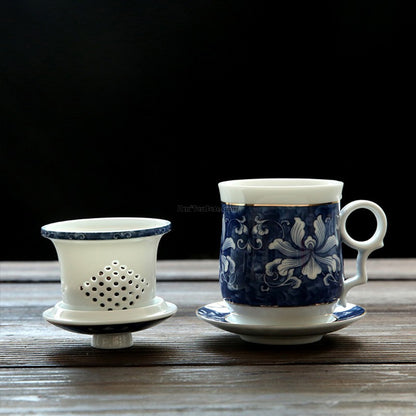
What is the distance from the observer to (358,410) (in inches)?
17.3

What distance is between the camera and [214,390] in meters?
0.48

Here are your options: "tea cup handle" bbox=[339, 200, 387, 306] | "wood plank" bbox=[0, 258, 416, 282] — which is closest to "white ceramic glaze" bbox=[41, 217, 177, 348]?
"tea cup handle" bbox=[339, 200, 387, 306]

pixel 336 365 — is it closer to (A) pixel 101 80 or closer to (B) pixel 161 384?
(B) pixel 161 384

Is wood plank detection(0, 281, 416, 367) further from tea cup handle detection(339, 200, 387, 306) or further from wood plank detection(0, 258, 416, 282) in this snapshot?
wood plank detection(0, 258, 416, 282)

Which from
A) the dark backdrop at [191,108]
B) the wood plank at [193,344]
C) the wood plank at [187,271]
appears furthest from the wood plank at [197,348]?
the dark backdrop at [191,108]

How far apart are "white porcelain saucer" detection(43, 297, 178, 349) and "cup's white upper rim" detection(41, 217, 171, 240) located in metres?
0.06

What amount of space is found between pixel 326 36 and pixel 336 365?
105cm

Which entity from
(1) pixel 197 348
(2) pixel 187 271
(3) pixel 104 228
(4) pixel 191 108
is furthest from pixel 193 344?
(4) pixel 191 108

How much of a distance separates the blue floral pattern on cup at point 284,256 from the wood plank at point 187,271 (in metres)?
0.34

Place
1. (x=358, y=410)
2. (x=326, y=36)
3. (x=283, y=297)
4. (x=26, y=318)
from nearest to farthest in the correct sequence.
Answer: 1. (x=358, y=410)
2. (x=283, y=297)
3. (x=26, y=318)
4. (x=326, y=36)

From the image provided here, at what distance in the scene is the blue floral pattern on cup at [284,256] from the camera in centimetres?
58

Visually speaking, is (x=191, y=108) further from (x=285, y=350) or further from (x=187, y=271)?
(x=285, y=350)

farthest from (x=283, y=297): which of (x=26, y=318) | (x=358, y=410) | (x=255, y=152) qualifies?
(x=255, y=152)

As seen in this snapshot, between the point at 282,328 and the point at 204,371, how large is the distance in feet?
0.26
